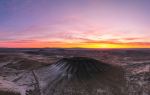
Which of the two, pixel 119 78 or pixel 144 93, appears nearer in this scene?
pixel 144 93

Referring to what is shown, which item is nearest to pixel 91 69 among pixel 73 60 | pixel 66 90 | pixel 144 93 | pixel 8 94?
pixel 73 60

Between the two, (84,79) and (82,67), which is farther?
(82,67)

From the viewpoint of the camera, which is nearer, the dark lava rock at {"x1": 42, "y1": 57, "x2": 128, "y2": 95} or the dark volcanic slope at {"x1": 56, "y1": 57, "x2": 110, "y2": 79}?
the dark lava rock at {"x1": 42, "y1": 57, "x2": 128, "y2": 95}

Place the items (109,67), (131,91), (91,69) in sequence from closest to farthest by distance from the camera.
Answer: (131,91), (91,69), (109,67)

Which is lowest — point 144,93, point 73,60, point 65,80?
point 144,93

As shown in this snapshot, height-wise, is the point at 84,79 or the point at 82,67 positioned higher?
the point at 82,67

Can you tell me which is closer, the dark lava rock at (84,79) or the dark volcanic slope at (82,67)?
the dark lava rock at (84,79)

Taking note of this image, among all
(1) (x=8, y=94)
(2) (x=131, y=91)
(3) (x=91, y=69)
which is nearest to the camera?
(1) (x=8, y=94)

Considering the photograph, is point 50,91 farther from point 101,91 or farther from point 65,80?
point 101,91
